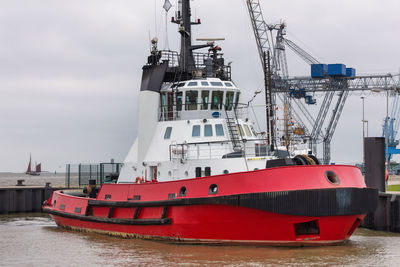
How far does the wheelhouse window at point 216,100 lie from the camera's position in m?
19.1

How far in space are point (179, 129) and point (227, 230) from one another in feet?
15.0

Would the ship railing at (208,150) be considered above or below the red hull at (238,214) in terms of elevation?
above

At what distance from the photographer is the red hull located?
14000 millimetres

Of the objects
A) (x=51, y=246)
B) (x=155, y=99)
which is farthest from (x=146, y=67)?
(x=51, y=246)

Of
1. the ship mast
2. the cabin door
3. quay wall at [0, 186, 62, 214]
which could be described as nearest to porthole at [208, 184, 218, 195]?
the cabin door

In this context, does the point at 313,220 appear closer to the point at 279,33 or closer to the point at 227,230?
the point at 227,230

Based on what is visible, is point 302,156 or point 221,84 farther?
point 221,84

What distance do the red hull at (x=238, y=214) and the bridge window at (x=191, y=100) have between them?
11.6 feet

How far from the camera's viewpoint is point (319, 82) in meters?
53.3

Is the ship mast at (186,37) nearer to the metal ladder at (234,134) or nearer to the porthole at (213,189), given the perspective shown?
the metal ladder at (234,134)

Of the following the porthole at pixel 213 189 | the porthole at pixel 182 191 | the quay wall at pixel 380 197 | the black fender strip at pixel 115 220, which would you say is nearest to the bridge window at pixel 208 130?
the porthole at pixel 182 191

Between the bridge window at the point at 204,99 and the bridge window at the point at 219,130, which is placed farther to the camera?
the bridge window at the point at 204,99

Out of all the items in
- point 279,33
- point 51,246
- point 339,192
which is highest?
point 279,33

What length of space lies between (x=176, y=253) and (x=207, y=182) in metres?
2.02
